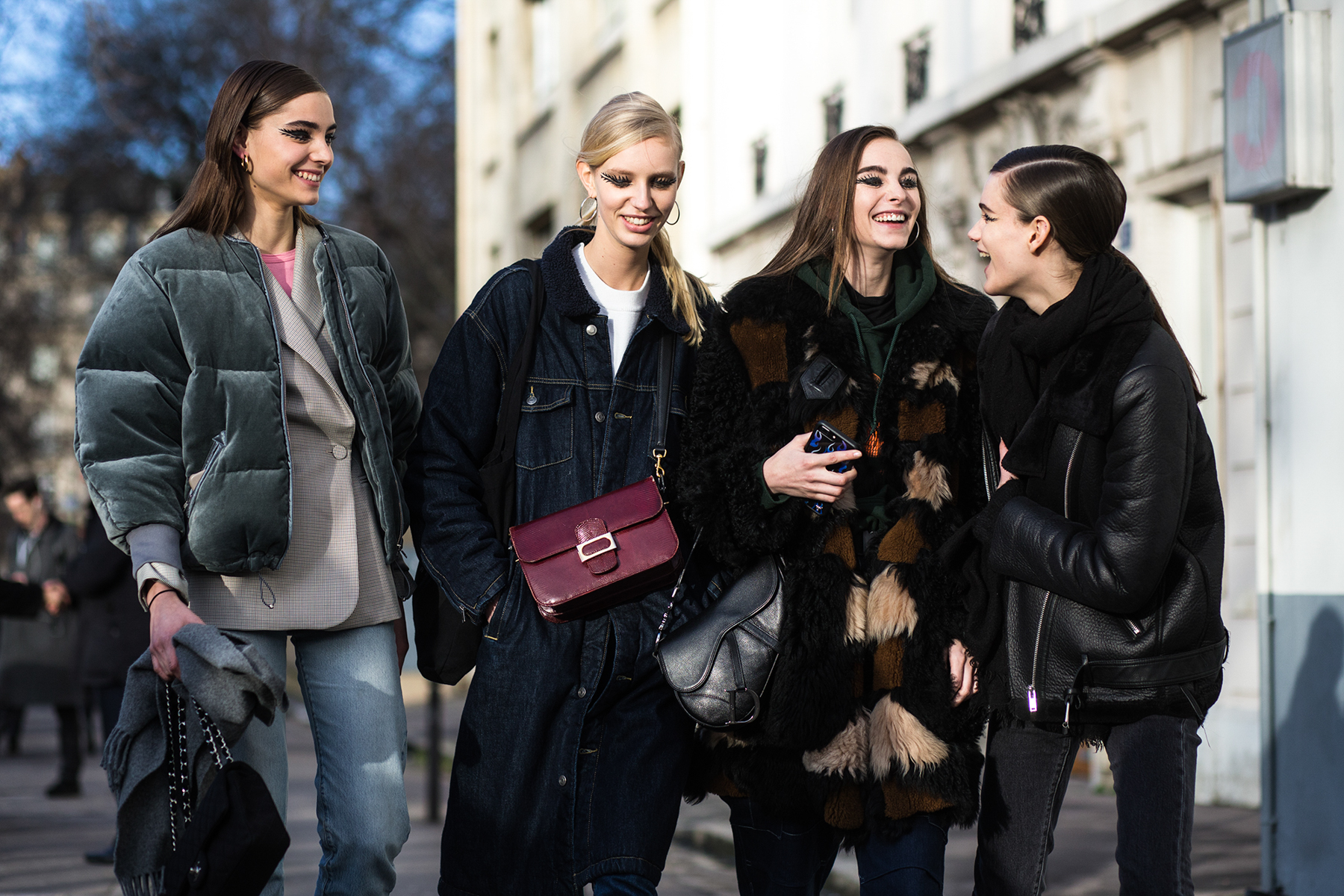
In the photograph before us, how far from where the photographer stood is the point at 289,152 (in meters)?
3.79

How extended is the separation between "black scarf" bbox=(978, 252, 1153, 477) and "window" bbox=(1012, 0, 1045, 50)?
737cm

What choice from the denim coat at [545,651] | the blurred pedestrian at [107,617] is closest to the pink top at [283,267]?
the denim coat at [545,651]

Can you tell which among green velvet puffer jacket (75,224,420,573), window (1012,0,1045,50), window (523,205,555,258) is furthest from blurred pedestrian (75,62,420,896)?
window (523,205,555,258)

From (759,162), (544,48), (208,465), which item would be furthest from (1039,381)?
(544,48)

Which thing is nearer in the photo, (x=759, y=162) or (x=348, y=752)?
(x=348, y=752)

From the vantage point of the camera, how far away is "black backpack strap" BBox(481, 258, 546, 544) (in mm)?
3912

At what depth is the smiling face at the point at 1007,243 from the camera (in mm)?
3670

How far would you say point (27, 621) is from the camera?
13.1 metres

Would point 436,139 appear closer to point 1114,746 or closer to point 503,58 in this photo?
point 503,58

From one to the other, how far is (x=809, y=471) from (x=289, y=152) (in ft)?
4.53

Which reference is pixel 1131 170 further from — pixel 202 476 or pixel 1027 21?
pixel 202 476

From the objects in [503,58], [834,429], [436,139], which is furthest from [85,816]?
[436,139]

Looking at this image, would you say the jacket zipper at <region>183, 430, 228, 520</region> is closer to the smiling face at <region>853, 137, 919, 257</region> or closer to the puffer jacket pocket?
the puffer jacket pocket

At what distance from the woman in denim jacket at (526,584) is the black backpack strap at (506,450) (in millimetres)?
24
